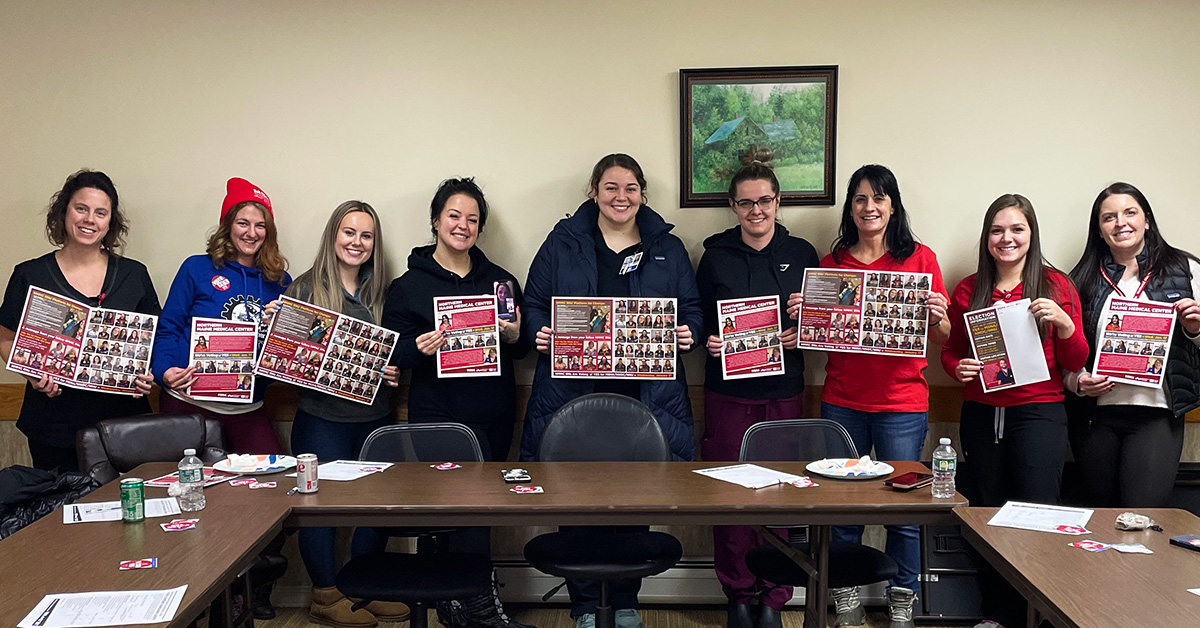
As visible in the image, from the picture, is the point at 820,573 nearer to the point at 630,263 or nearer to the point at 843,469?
the point at 843,469

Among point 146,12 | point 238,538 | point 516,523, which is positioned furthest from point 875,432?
point 146,12

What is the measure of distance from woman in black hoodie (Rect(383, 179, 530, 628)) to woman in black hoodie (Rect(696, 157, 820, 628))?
89cm

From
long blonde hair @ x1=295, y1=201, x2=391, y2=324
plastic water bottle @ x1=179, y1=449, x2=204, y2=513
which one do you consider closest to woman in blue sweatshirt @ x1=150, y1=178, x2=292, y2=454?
long blonde hair @ x1=295, y1=201, x2=391, y2=324

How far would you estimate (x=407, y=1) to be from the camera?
13.6ft

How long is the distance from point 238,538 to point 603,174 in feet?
6.89

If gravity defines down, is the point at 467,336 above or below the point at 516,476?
above

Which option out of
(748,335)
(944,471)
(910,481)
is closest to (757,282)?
(748,335)

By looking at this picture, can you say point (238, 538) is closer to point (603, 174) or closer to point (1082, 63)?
point (603, 174)

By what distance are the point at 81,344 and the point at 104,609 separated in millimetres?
2136

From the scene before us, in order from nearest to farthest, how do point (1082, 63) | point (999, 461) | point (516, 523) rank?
point (516, 523) → point (999, 461) → point (1082, 63)

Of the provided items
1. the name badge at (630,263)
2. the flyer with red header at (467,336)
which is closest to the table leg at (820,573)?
the name badge at (630,263)

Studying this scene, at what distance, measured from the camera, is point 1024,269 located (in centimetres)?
361

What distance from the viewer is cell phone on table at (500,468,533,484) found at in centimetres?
294

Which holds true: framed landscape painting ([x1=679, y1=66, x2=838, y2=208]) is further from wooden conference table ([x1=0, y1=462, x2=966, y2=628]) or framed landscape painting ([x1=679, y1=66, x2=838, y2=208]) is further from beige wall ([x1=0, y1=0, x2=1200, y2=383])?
wooden conference table ([x1=0, y1=462, x2=966, y2=628])
